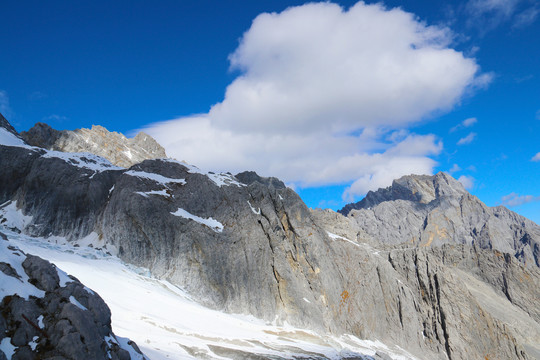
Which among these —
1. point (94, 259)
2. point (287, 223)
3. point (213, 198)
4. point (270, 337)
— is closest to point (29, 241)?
point (94, 259)

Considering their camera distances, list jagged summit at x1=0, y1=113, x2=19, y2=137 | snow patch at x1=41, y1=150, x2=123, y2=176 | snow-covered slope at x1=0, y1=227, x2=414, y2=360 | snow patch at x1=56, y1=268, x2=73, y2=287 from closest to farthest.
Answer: snow patch at x1=56, y1=268, x2=73, y2=287
snow-covered slope at x1=0, y1=227, x2=414, y2=360
snow patch at x1=41, y1=150, x2=123, y2=176
jagged summit at x1=0, y1=113, x2=19, y2=137

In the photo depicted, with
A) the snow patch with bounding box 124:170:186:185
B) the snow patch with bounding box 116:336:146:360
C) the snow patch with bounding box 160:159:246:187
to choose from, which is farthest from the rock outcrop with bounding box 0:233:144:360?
the snow patch with bounding box 160:159:246:187

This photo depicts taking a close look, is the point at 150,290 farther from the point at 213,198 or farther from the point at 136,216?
the point at 213,198

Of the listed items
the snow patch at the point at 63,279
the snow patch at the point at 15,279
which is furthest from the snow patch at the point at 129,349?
the snow patch at the point at 15,279

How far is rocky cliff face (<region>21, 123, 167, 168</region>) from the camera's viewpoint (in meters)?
121

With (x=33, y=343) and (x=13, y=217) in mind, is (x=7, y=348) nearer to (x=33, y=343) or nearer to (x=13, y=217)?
(x=33, y=343)

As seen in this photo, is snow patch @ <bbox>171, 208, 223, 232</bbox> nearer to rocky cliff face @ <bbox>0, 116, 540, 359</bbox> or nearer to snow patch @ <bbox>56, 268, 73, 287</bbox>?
rocky cliff face @ <bbox>0, 116, 540, 359</bbox>

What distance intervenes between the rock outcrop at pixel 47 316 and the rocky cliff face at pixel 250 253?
140 ft

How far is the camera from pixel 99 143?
13650cm

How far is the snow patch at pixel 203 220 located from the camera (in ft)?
235

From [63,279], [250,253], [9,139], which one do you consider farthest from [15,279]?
[9,139]

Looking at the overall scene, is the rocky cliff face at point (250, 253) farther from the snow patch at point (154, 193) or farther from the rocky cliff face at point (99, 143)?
the rocky cliff face at point (99, 143)

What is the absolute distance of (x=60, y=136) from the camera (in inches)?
4963

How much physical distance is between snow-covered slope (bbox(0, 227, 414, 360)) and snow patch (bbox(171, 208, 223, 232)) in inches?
521
